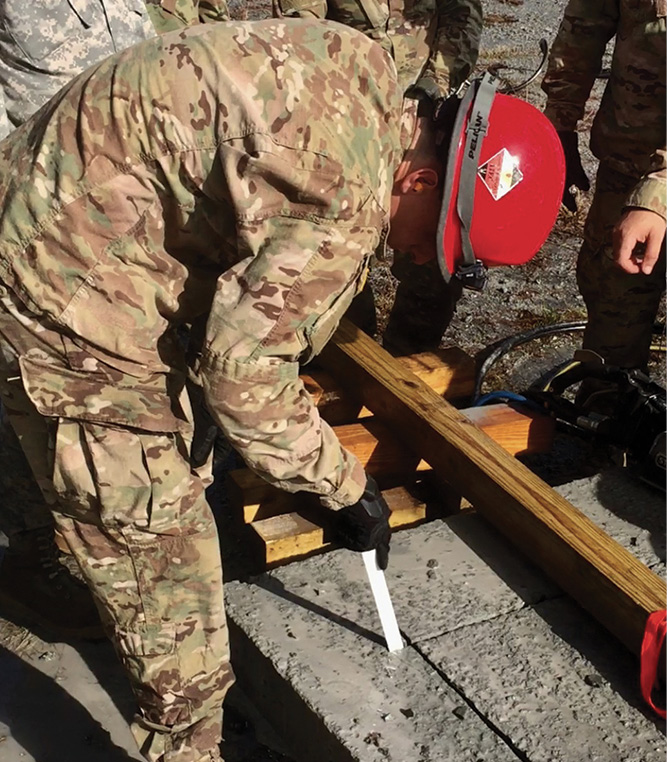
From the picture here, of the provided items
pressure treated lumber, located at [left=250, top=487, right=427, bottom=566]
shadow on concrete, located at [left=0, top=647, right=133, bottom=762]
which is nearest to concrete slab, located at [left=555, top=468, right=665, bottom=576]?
pressure treated lumber, located at [left=250, top=487, right=427, bottom=566]

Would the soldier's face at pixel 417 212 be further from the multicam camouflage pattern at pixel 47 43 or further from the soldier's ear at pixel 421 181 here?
the multicam camouflage pattern at pixel 47 43

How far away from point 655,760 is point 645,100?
253cm

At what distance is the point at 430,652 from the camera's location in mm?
2834

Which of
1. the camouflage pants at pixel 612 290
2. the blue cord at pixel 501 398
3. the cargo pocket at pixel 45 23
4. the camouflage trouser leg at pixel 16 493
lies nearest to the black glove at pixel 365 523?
the camouflage trouser leg at pixel 16 493

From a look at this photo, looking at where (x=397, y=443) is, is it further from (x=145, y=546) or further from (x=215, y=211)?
(x=215, y=211)

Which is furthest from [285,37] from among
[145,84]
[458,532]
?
[458,532]

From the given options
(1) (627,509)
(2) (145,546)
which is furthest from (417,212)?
(1) (627,509)

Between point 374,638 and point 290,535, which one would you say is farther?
point 290,535

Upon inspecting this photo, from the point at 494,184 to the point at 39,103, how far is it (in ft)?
6.04

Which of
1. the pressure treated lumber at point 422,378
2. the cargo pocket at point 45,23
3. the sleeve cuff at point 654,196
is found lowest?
the pressure treated lumber at point 422,378

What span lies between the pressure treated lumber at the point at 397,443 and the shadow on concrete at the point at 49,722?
0.88 m

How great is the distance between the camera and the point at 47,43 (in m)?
3.31

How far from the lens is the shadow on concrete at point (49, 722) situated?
9.64ft

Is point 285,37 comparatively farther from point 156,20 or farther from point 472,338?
point 472,338
